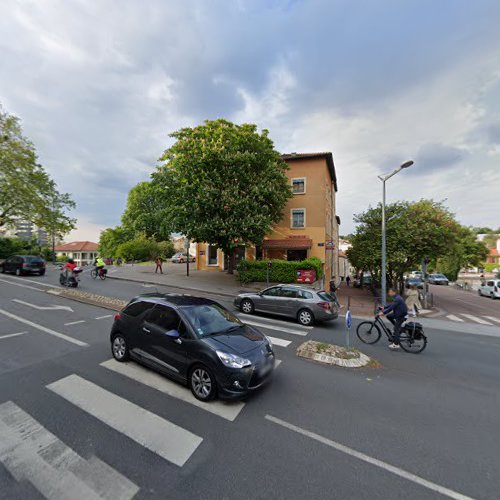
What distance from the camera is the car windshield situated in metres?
4.38

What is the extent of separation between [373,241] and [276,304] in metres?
11.5

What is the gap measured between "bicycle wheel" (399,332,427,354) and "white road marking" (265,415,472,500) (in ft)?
15.6

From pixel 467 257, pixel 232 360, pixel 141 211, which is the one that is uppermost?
pixel 141 211

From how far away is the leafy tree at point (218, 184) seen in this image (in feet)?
51.0

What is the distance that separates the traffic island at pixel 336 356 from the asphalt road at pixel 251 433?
0.28m

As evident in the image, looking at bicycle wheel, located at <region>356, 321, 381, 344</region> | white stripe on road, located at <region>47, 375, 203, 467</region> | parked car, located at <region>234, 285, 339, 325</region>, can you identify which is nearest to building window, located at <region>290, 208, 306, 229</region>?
parked car, located at <region>234, 285, 339, 325</region>

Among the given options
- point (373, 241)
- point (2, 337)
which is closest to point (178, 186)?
point (2, 337)

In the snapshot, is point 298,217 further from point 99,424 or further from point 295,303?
point 99,424

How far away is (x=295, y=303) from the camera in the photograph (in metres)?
9.08

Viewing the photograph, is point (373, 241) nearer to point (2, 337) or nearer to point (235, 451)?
point (235, 451)

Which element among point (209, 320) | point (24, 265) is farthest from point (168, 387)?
point (24, 265)

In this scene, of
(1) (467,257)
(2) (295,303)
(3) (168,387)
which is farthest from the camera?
(1) (467,257)

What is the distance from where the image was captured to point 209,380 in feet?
12.6

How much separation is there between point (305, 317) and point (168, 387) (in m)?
5.81
